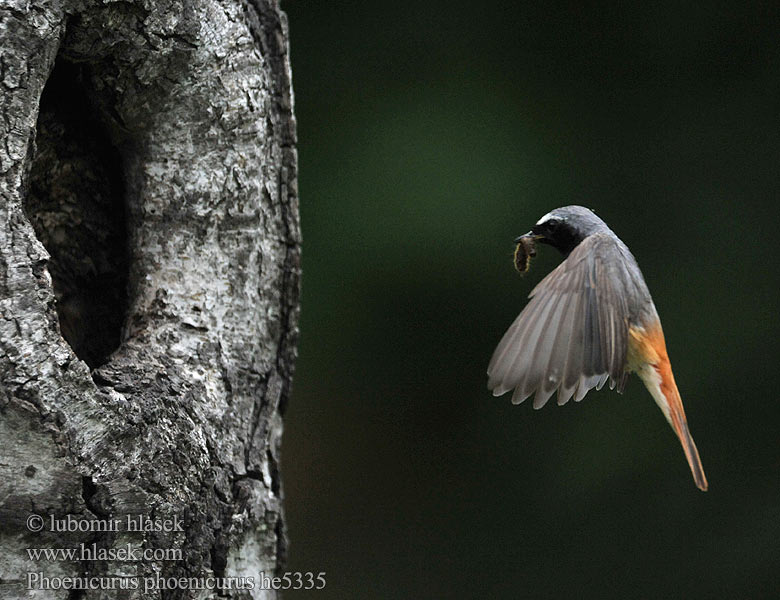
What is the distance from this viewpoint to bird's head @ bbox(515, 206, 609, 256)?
227cm

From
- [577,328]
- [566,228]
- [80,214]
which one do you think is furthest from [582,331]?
[80,214]

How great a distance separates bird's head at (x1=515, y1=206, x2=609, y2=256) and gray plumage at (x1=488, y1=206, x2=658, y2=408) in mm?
35

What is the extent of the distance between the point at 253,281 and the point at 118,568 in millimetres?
621

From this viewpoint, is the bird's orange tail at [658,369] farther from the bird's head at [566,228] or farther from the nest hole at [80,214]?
the nest hole at [80,214]

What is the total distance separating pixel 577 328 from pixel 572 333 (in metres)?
0.03

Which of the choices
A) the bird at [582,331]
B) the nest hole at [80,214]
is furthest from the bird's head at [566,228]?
the nest hole at [80,214]

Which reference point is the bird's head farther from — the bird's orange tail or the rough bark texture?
the rough bark texture

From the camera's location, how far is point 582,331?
74.8 inches

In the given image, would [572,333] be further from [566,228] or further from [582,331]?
[566,228]

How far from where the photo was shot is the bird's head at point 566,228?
2.27 metres

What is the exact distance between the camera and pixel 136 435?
5.08ft

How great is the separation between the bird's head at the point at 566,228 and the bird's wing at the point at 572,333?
127 mm


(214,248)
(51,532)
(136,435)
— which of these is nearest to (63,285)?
(214,248)

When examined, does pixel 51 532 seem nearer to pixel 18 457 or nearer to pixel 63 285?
pixel 18 457
